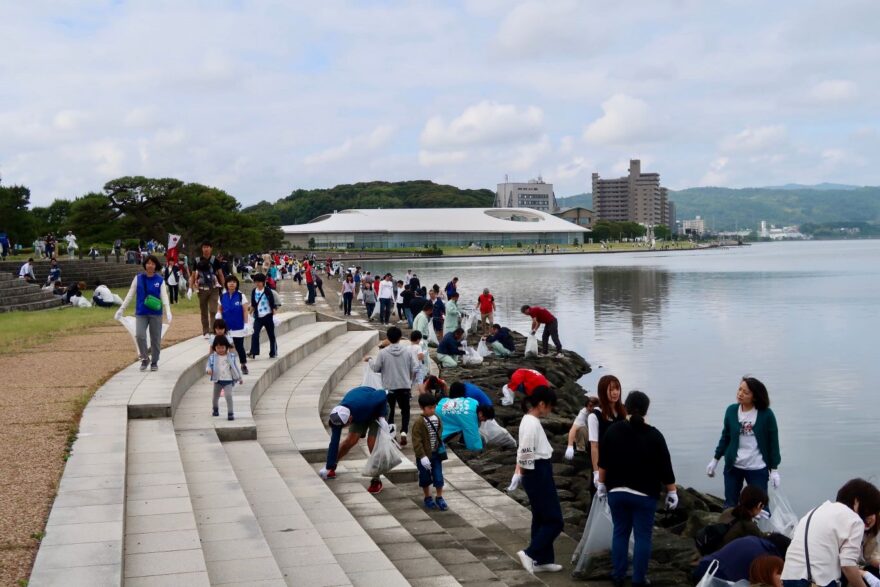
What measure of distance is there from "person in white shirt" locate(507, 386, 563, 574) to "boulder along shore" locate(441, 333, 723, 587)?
0.36 metres

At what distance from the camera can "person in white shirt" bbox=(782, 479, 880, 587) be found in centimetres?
460

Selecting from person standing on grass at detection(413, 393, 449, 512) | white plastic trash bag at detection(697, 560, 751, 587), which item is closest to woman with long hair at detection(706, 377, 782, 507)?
white plastic trash bag at detection(697, 560, 751, 587)

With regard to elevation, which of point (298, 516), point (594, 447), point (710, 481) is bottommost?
point (710, 481)

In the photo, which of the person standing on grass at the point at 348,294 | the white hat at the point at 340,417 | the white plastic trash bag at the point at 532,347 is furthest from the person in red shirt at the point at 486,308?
the white hat at the point at 340,417

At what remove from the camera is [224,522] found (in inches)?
242

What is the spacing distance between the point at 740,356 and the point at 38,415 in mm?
19919

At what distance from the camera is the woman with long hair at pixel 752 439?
7191 millimetres

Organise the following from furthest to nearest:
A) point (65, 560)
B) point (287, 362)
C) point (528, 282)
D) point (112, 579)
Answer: point (528, 282) → point (287, 362) → point (65, 560) → point (112, 579)

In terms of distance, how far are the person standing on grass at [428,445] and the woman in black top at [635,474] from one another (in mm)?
2042

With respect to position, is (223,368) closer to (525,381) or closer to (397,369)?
Result: (397,369)

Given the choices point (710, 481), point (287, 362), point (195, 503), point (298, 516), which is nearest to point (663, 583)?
point (298, 516)

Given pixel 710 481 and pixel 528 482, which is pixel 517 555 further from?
pixel 710 481

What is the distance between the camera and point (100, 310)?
23.7m

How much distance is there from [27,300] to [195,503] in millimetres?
20563
